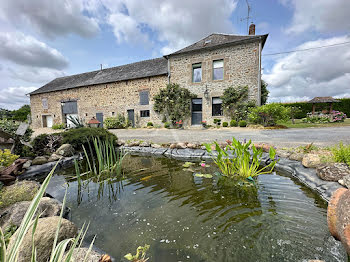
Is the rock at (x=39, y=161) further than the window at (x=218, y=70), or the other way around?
the window at (x=218, y=70)

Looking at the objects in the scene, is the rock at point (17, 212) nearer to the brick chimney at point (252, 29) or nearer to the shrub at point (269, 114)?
the shrub at point (269, 114)

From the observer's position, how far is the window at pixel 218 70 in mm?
10758

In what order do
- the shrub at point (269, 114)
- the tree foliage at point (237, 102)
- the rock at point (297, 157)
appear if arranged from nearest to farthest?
the rock at point (297, 157)
the shrub at point (269, 114)
the tree foliage at point (237, 102)

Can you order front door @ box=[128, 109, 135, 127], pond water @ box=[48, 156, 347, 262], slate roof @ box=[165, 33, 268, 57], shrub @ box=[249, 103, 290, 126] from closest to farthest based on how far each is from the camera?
1. pond water @ box=[48, 156, 347, 262]
2. shrub @ box=[249, 103, 290, 126]
3. slate roof @ box=[165, 33, 268, 57]
4. front door @ box=[128, 109, 135, 127]

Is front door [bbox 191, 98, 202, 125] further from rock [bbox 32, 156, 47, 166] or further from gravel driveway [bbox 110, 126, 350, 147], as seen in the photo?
rock [bbox 32, 156, 47, 166]

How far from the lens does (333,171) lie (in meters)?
2.34

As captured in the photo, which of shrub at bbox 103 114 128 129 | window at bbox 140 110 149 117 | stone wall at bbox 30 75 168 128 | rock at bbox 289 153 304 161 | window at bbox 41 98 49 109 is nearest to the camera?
rock at bbox 289 153 304 161

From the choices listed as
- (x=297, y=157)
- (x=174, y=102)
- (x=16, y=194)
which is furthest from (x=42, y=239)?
(x=174, y=102)

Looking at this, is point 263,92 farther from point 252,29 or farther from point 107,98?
point 107,98

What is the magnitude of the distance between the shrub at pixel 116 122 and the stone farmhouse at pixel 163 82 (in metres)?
0.49

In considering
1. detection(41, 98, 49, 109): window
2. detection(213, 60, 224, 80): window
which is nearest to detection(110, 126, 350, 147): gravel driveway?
detection(213, 60, 224, 80): window

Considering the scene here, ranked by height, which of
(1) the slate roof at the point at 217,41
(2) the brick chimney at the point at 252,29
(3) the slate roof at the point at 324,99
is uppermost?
(2) the brick chimney at the point at 252,29

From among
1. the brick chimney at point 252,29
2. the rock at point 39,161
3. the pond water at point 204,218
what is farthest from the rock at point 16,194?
the brick chimney at point 252,29

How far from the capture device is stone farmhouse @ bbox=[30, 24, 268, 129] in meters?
10.0
